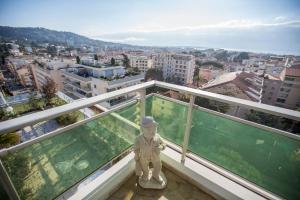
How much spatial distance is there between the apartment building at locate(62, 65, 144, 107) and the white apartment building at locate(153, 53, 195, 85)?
45.6 feet

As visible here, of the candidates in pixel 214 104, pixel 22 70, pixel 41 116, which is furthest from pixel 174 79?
pixel 41 116

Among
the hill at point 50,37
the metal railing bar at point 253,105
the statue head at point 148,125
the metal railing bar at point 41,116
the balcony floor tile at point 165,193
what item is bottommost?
the balcony floor tile at point 165,193

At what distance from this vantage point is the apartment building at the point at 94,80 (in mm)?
19344

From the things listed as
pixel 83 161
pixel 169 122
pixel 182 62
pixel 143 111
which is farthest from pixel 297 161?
pixel 182 62

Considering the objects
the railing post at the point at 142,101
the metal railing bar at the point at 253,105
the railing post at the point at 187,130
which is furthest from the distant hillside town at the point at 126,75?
the metal railing bar at the point at 253,105

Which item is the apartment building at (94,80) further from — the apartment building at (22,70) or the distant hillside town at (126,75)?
the apartment building at (22,70)

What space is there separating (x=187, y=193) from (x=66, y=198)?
118cm

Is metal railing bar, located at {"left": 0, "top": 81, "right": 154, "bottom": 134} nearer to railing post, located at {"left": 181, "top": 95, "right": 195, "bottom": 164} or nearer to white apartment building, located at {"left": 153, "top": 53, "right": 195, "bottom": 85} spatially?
railing post, located at {"left": 181, "top": 95, "right": 195, "bottom": 164}

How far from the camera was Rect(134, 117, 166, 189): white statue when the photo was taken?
1213 millimetres

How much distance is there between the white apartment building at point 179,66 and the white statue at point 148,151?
33282 mm

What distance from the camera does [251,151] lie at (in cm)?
132

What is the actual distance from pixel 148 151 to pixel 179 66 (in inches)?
1371

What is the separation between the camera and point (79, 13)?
97.0 ft

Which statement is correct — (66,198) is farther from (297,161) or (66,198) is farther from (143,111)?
(297,161)
